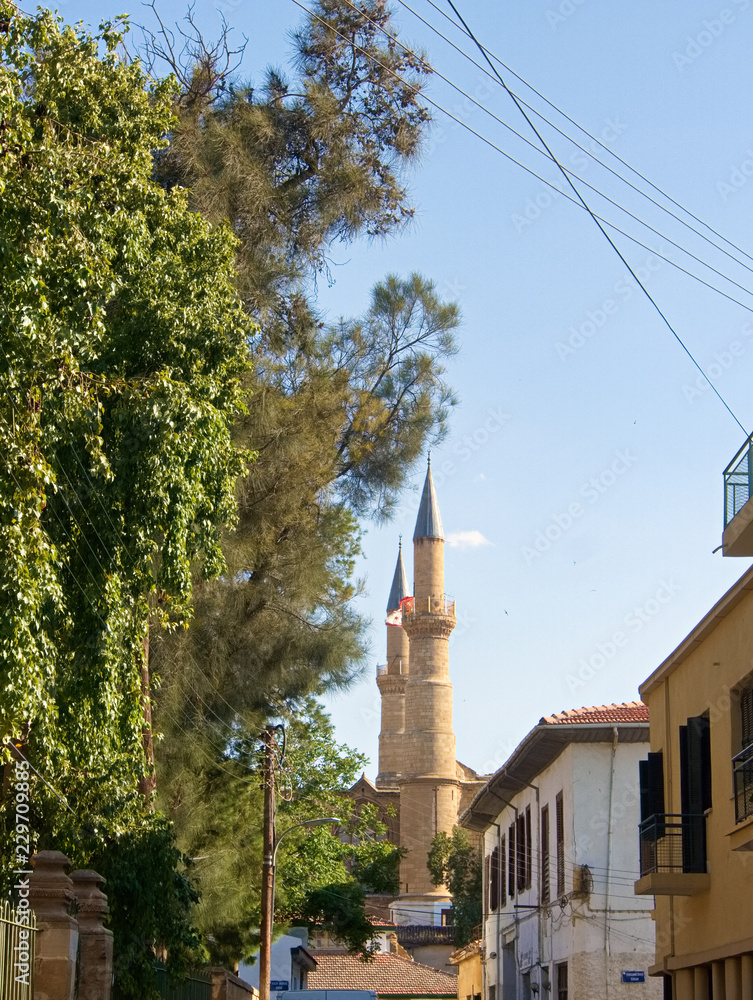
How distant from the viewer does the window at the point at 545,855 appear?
23031mm

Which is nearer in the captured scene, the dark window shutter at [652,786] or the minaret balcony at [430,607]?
the dark window shutter at [652,786]

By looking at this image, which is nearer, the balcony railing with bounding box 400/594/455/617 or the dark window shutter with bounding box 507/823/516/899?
the dark window shutter with bounding box 507/823/516/899

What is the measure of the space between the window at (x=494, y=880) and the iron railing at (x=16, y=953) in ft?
72.3

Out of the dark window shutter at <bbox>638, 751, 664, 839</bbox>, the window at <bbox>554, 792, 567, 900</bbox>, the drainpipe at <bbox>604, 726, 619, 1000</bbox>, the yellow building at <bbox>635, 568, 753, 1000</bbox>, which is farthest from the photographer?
the window at <bbox>554, 792, 567, 900</bbox>

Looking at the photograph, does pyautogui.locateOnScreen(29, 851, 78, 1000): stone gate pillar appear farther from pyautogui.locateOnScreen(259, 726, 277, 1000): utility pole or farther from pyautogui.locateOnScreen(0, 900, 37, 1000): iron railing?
pyautogui.locateOnScreen(259, 726, 277, 1000): utility pole

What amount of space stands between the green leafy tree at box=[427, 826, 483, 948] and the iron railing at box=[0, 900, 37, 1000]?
4201 cm

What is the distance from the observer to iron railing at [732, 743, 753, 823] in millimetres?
12352

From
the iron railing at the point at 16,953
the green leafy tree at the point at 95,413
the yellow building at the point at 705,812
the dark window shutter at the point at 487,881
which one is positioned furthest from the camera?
the dark window shutter at the point at 487,881

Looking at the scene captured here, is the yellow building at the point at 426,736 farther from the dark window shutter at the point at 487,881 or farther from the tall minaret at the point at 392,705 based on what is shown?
the dark window shutter at the point at 487,881

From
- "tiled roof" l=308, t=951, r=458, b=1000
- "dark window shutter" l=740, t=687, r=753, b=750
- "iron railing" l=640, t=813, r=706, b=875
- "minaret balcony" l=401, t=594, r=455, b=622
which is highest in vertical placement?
"minaret balcony" l=401, t=594, r=455, b=622

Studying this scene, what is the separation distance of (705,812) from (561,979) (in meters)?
9.01

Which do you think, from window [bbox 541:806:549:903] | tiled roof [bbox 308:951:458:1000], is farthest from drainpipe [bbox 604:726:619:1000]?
tiled roof [bbox 308:951:458:1000]

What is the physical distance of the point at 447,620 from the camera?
72.9m

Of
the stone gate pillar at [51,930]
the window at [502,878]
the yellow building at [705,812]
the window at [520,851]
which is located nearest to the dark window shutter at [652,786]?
the yellow building at [705,812]
